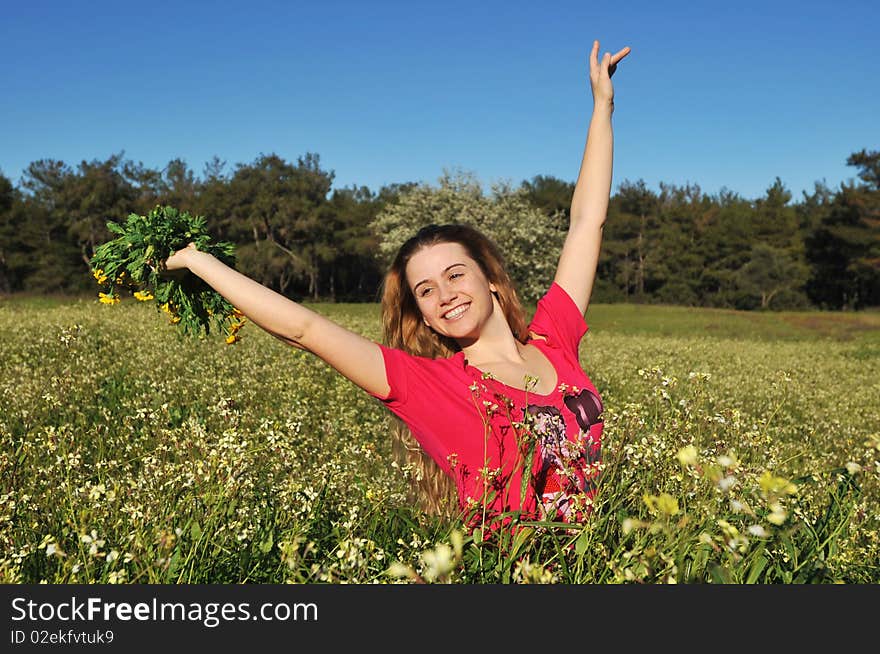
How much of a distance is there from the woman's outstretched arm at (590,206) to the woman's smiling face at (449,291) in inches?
32.4

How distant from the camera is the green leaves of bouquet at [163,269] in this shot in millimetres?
4000

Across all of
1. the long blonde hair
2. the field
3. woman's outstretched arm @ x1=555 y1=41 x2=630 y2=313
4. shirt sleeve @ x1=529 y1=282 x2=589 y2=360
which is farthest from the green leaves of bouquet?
woman's outstretched arm @ x1=555 y1=41 x2=630 y2=313

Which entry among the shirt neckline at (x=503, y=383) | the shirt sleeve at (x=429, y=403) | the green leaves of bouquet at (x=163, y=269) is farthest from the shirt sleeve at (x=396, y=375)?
the green leaves of bouquet at (x=163, y=269)

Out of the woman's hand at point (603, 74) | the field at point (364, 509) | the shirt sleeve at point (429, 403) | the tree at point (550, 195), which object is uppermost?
the tree at point (550, 195)

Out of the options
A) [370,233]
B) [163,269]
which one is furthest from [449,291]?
[370,233]

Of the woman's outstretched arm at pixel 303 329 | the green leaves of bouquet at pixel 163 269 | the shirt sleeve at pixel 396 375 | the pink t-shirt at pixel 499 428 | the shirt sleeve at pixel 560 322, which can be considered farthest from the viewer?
the shirt sleeve at pixel 560 322

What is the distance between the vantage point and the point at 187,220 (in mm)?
4109

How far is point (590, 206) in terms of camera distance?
15.9 ft

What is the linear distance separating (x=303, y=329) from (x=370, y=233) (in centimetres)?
8516

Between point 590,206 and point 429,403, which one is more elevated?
point 590,206

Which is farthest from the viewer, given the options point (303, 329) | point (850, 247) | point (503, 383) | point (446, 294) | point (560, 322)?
point (850, 247)

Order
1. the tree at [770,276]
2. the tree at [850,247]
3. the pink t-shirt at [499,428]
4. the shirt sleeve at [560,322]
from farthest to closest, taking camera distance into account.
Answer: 1. the tree at [770,276]
2. the tree at [850,247]
3. the shirt sleeve at [560,322]
4. the pink t-shirt at [499,428]

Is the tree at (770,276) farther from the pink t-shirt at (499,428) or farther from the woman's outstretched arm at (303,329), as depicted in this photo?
the woman's outstretched arm at (303,329)

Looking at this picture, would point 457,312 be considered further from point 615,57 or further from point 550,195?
point 550,195
